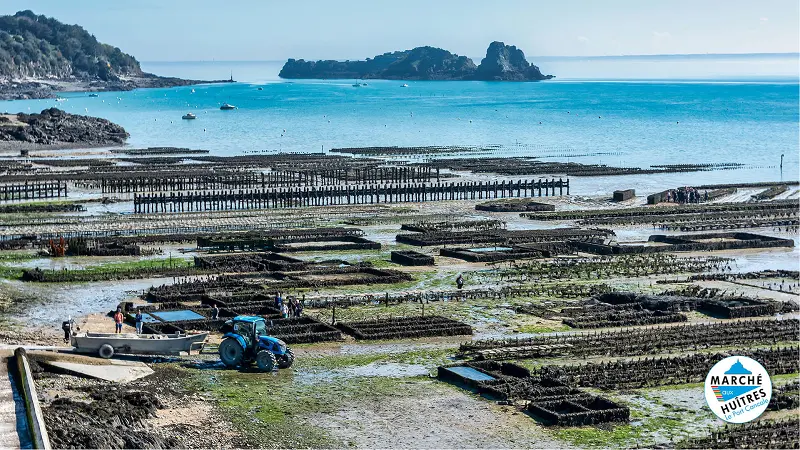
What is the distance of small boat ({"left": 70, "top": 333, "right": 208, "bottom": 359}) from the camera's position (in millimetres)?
34281

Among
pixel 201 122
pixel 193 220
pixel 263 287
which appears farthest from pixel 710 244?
pixel 201 122

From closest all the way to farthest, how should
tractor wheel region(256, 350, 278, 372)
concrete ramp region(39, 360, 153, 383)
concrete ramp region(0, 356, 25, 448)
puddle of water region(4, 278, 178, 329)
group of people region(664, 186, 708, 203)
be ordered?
concrete ramp region(0, 356, 25, 448)
concrete ramp region(39, 360, 153, 383)
tractor wheel region(256, 350, 278, 372)
puddle of water region(4, 278, 178, 329)
group of people region(664, 186, 708, 203)

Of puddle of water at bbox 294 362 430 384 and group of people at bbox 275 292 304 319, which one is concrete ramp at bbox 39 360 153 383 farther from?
group of people at bbox 275 292 304 319

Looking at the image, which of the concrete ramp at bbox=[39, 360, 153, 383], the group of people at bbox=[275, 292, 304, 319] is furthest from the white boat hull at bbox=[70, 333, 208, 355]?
the group of people at bbox=[275, 292, 304, 319]

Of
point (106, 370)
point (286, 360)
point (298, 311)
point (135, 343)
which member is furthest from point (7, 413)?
point (298, 311)

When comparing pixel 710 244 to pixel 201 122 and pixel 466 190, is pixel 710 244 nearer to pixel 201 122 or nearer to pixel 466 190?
pixel 466 190

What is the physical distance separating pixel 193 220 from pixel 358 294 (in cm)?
2438

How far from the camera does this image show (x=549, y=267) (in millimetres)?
52719

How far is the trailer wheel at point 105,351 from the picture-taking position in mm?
34125

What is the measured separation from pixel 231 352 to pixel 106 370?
3.29 meters

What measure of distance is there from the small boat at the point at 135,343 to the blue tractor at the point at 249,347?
1.73 meters

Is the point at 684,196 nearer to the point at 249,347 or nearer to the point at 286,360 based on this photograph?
the point at 286,360

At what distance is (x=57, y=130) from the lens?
136 metres

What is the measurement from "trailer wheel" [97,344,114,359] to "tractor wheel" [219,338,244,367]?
295 cm
